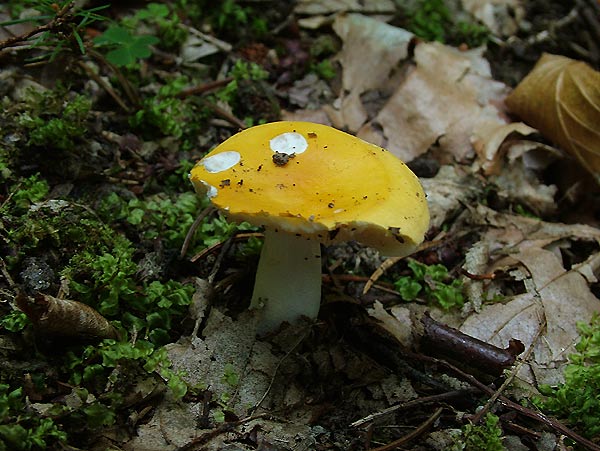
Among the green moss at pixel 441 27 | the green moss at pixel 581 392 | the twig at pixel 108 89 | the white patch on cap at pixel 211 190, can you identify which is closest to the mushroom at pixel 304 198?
the white patch on cap at pixel 211 190

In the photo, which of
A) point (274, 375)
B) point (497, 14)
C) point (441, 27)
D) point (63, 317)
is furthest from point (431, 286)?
point (497, 14)

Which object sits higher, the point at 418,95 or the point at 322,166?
the point at 322,166

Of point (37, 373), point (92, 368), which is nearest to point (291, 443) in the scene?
point (92, 368)

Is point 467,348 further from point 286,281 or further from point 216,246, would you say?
point 216,246

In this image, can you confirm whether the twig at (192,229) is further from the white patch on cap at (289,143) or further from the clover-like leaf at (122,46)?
the clover-like leaf at (122,46)

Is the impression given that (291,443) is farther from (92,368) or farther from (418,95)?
(418,95)

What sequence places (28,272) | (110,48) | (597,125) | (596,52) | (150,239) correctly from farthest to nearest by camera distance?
(596,52)
(597,125)
(110,48)
(150,239)
(28,272)
